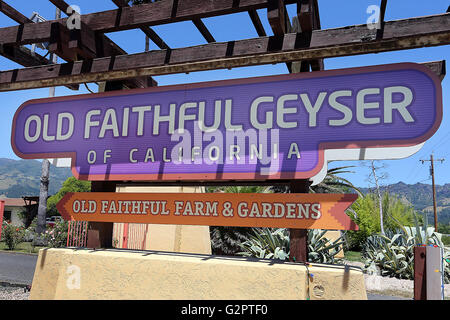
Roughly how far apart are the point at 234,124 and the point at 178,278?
6.49 ft

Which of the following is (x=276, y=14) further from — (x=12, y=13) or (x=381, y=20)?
(x=12, y=13)

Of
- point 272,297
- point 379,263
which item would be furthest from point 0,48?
point 379,263

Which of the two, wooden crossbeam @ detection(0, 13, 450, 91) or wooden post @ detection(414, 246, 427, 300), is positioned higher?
wooden crossbeam @ detection(0, 13, 450, 91)

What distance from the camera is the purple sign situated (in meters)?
4.13

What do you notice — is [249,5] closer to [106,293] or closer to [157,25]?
[157,25]

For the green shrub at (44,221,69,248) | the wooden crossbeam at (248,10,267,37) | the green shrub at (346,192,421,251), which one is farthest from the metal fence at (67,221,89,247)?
the green shrub at (346,192,421,251)

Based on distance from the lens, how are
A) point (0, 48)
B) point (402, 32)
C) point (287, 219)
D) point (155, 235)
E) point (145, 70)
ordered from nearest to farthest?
point (402, 32) → point (287, 219) → point (145, 70) → point (0, 48) → point (155, 235)

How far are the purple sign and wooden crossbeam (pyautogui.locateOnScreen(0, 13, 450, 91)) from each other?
51 centimetres

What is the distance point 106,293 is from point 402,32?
4443 mm

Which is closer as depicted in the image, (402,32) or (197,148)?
(402,32)

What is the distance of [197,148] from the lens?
15.8ft

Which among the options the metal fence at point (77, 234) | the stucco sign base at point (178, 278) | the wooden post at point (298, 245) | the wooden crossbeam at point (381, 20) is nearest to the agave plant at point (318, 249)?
the wooden post at point (298, 245)

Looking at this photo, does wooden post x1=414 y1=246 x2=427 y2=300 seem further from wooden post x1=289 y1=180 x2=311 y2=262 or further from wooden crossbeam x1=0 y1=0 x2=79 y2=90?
wooden crossbeam x1=0 y1=0 x2=79 y2=90

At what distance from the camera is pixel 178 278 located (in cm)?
438
